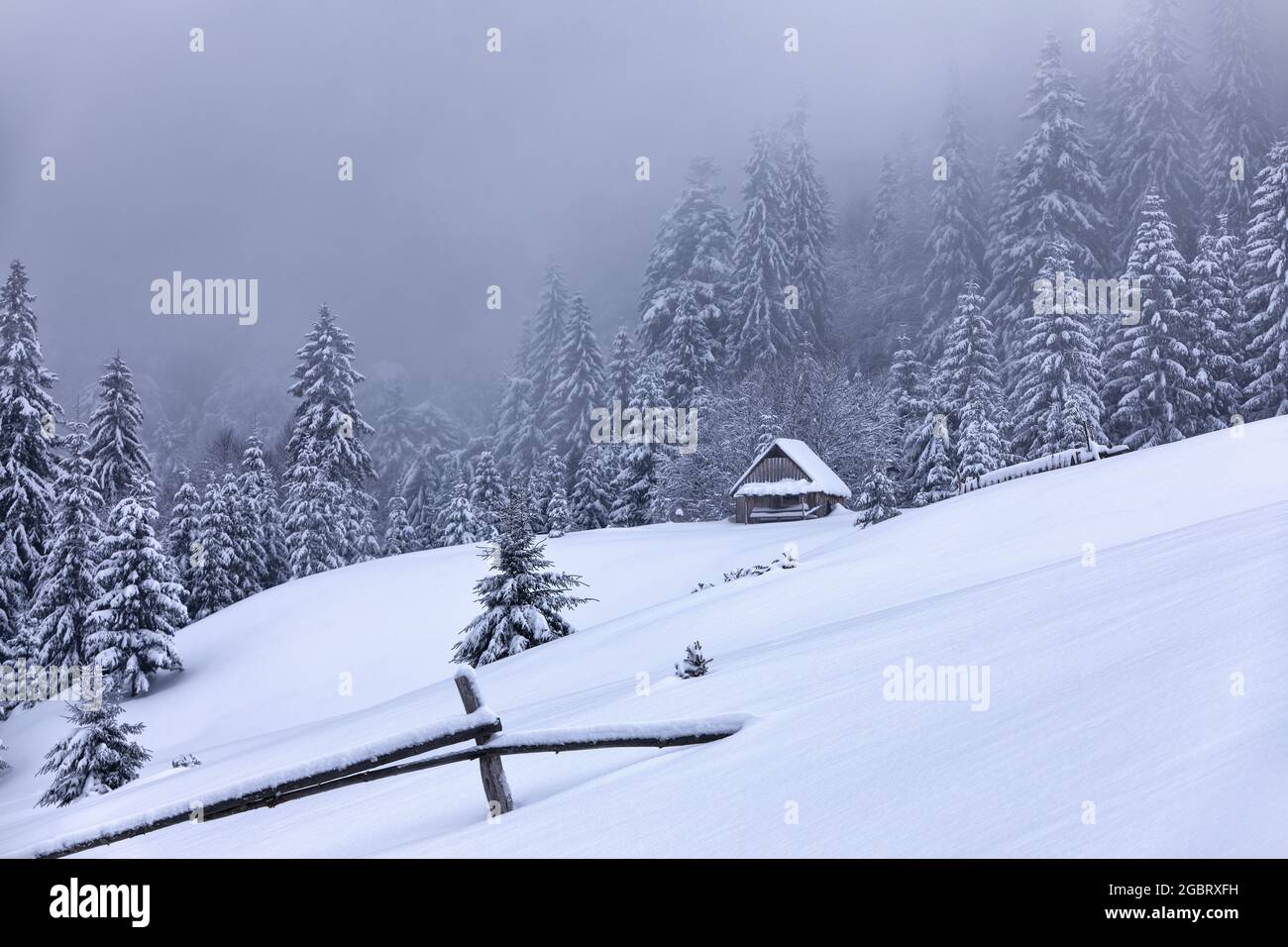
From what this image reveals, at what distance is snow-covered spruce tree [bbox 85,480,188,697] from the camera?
109 feet

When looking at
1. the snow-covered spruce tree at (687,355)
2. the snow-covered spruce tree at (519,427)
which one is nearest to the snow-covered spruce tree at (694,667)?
the snow-covered spruce tree at (687,355)

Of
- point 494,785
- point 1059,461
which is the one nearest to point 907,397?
point 1059,461

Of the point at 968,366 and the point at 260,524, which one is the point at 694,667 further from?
the point at 260,524

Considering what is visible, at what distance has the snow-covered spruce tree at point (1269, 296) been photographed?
1487 inches

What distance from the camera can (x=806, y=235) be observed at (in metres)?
69.9

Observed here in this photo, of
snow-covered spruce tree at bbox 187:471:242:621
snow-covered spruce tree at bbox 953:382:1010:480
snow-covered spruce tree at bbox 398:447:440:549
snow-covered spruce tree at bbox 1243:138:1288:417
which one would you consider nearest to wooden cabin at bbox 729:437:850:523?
snow-covered spruce tree at bbox 953:382:1010:480

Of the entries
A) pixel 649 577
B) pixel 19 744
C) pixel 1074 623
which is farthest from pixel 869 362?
pixel 1074 623

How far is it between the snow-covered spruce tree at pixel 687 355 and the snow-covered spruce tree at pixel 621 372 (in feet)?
8.25

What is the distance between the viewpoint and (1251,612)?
17.0 feet

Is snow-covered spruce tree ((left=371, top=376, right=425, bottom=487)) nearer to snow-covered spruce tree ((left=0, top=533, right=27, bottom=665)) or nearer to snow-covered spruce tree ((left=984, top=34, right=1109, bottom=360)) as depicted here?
snow-covered spruce tree ((left=0, top=533, right=27, bottom=665))

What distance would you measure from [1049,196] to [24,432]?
53812mm
